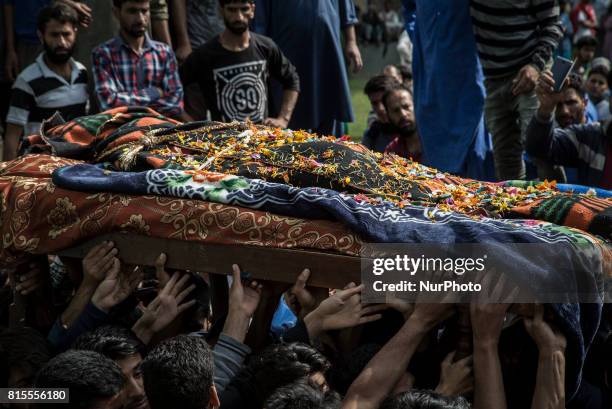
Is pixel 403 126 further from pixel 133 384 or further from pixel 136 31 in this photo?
pixel 133 384

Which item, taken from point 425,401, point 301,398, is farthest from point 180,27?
point 425,401

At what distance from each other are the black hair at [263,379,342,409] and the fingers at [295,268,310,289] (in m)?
0.43

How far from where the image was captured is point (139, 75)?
6230mm

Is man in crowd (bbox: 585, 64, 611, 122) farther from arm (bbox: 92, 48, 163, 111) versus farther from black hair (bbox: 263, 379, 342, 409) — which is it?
black hair (bbox: 263, 379, 342, 409)

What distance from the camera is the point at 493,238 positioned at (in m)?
3.29

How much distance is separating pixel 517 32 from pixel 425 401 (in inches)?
132

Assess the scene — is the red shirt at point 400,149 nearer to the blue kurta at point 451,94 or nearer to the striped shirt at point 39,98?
the blue kurta at point 451,94

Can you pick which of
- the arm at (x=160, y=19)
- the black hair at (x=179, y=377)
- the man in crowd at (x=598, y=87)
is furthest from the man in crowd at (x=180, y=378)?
the man in crowd at (x=598, y=87)

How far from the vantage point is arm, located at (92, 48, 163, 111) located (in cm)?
609

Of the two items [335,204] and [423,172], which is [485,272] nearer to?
[335,204]

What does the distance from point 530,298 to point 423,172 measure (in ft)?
3.77

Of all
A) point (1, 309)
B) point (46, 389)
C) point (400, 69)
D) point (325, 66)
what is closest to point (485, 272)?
point (46, 389)

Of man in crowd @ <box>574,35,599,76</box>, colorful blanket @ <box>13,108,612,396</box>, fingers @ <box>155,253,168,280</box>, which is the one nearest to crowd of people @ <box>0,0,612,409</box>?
fingers @ <box>155,253,168,280</box>

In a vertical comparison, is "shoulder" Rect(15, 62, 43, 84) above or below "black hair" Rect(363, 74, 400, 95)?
above
